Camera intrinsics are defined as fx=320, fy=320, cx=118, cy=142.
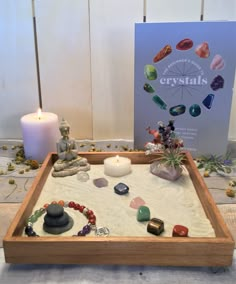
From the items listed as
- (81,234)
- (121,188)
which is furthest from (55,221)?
(121,188)

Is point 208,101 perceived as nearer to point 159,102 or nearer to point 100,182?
point 159,102

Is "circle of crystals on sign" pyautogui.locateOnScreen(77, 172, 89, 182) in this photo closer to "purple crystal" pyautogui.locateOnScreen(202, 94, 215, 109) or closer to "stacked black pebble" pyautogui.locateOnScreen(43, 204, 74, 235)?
"stacked black pebble" pyautogui.locateOnScreen(43, 204, 74, 235)

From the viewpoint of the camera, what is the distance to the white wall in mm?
744

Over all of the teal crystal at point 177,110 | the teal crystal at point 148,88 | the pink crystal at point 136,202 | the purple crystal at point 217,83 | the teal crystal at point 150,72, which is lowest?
the pink crystal at point 136,202

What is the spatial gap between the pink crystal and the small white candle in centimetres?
9

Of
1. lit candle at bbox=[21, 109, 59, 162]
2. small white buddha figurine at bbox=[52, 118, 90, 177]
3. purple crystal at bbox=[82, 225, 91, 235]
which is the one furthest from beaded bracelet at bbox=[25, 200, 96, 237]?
lit candle at bbox=[21, 109, 59, 162]

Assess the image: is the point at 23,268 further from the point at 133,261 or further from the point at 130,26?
the point at 130,26

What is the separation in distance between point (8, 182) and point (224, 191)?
0.41 metres

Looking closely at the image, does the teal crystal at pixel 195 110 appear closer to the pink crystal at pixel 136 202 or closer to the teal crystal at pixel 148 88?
the teal crystal at pixel 148 88

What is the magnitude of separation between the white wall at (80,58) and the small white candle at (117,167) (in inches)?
9.4

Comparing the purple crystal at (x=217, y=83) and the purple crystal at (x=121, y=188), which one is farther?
the purple crystal at (x=217, y=83)

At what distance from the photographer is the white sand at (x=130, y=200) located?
1.47ft

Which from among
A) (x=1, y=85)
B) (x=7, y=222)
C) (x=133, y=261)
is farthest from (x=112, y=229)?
(x=1, y=85)

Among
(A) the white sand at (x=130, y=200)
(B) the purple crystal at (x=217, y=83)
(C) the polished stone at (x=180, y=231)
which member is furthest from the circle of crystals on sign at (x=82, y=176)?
(B) the purple crystal at (x=217, y=83)
